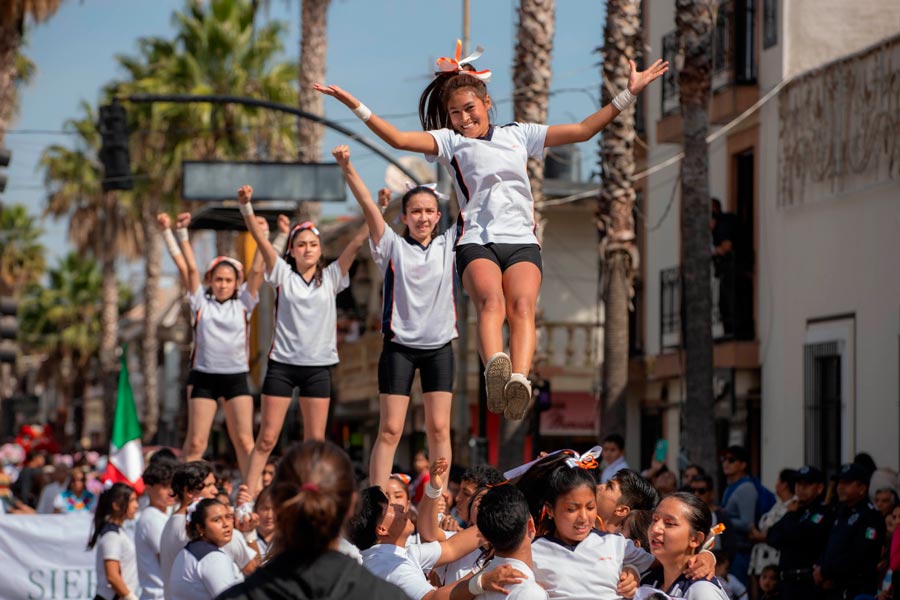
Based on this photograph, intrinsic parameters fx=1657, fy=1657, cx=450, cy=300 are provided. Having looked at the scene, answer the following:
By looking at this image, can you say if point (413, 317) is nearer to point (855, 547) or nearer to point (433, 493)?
point (433, 493)

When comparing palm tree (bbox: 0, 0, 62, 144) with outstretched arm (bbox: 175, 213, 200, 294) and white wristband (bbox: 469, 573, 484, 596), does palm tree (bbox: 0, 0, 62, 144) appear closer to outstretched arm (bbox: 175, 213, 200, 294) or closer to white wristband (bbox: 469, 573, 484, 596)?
outstretched arm (bbox: 175, 213, 200, 294)

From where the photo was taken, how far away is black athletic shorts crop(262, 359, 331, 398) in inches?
473

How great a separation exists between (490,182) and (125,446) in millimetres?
8568

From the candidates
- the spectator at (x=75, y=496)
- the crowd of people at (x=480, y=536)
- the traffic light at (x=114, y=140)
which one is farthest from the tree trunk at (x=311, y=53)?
the crowd of people at (x=480, y=536)

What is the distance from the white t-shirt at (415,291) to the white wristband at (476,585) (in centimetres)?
385

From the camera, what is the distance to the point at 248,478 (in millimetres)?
12312

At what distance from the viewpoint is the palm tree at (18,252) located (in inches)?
2603

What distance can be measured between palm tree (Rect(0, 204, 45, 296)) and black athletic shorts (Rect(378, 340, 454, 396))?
56.7m

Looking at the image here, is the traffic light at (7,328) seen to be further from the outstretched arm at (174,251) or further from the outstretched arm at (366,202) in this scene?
the outstretched arm at (366,202)

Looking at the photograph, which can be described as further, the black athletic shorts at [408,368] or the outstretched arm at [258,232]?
the outstretched arm at [258,232]

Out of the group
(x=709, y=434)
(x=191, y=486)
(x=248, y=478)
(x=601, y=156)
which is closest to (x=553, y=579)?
(x=191, y=486)

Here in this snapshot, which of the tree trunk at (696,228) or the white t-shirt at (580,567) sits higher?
the tree trunk at (696,228)

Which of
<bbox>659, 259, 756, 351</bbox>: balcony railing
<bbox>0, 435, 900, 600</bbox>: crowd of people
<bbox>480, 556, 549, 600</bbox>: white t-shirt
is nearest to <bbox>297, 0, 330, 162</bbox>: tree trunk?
<bbox>659, 259, 756, 351</bbox>: balcony railing

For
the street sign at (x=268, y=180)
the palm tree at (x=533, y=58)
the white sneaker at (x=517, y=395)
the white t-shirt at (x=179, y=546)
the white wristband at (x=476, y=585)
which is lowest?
the white t-shirt at (x=179, y=546)
